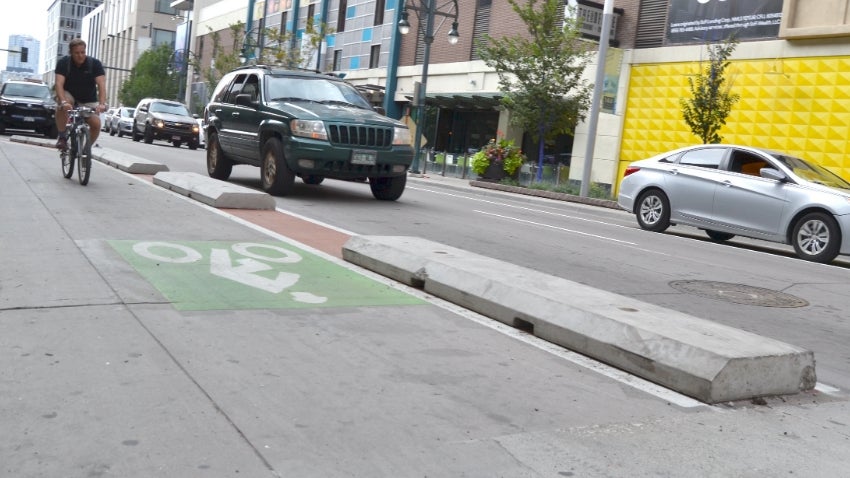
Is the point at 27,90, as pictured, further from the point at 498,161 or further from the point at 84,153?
the point at 84,153

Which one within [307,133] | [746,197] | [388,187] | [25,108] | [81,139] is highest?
[307,133]

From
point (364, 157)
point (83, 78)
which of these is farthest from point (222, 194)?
point (83, 78)

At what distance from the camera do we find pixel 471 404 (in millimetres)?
4098

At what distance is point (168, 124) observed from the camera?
35000mm

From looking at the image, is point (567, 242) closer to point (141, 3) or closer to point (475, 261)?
point (475, 261)

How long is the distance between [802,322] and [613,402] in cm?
332

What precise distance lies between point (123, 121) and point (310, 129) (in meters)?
34.4

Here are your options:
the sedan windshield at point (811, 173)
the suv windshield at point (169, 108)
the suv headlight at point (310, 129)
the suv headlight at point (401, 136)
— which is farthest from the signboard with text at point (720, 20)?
the suv windshield at point (169, 108)

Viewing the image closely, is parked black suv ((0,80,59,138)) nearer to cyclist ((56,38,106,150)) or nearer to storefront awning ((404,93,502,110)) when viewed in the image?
storefront awning ((404,93,502,110))

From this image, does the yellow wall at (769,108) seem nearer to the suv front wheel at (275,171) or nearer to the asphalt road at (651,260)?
the asphalt road at (651,260)

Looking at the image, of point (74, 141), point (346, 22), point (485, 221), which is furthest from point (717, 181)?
point (346, 22)

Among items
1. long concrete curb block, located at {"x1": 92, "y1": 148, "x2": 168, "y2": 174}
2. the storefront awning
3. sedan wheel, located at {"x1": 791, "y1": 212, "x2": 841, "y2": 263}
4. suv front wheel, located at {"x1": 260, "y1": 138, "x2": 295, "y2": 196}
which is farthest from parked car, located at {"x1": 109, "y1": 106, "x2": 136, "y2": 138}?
sedan wheel, located at {"x1": 791, "y1": 212, "x2": 841, "y2": 263}

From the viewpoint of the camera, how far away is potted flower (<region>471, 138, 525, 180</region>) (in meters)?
28.4

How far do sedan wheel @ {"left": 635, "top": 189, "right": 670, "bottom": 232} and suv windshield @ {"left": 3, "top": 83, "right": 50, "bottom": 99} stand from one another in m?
20.2
